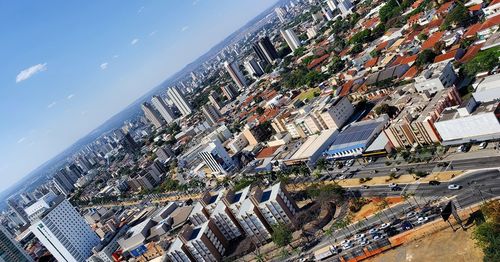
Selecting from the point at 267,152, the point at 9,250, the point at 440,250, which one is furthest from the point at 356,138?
the point at 9,250

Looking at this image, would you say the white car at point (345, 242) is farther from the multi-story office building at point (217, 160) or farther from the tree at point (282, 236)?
the multi-story office building at point (217, 160)

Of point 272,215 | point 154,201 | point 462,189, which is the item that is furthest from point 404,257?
point 154,201

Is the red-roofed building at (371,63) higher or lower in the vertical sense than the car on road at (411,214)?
higher

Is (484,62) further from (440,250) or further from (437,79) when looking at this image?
(440,250)

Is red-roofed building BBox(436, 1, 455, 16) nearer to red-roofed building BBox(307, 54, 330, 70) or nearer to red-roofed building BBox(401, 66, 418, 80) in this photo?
red-roofed building BBox(401, 66, 418, 80)

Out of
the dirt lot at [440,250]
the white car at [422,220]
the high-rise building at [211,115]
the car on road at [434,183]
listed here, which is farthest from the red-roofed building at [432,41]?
the high-rise building at [211,115]

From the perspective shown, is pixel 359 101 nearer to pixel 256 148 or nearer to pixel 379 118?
pixel 379 118

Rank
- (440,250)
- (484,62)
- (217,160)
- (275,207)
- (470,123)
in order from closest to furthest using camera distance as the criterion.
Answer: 1. (440,250)
2. (470,123)
3. (275,207)
4. (484,62)
5. (217,160)
